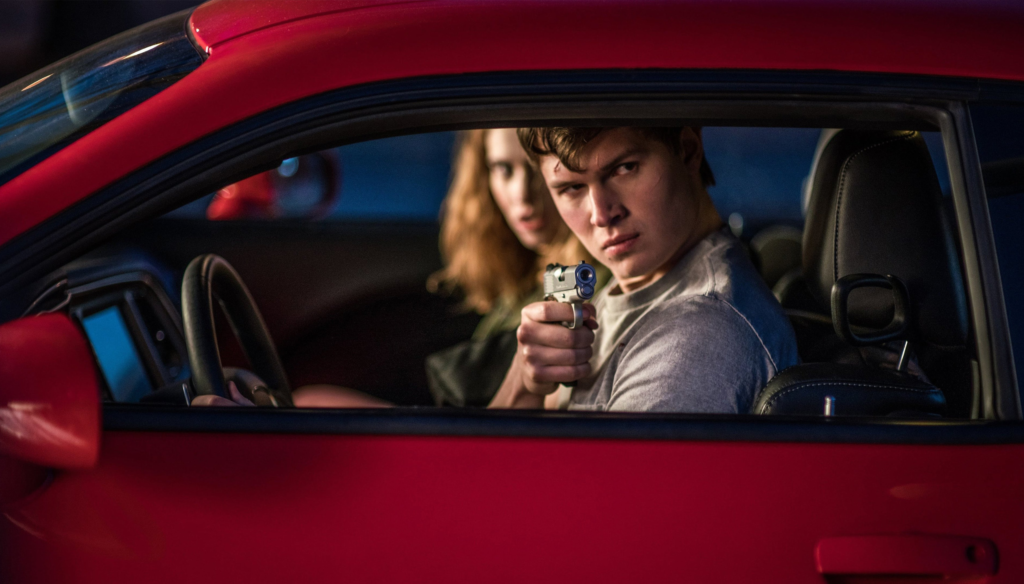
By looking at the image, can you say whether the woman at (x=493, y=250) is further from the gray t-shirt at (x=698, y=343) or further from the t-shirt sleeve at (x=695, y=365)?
the t-shirt sleeve at (x=695, y=365)

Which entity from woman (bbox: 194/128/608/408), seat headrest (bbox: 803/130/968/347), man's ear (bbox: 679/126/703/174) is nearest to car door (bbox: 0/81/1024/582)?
seat headrest (bbox: 803/130/968/347)

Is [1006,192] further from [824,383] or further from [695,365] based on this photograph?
[695,365]

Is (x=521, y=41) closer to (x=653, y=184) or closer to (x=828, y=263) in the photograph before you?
(x=653, y=184)

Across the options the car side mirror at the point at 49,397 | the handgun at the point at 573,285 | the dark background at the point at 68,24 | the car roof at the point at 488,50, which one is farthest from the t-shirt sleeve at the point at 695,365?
the dark background at the point at 68,24

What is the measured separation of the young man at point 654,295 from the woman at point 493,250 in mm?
951

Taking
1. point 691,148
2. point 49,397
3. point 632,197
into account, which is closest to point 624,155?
point 632,197

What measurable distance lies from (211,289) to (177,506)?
684mm

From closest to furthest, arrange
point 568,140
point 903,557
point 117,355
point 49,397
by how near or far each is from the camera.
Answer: point 49,397 → point 903,557 → point 568,140 → point 117,355

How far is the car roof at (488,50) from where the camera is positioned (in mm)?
1041

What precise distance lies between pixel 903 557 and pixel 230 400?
1000mm

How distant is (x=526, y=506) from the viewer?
39.4 inches

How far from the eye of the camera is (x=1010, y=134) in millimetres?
1133

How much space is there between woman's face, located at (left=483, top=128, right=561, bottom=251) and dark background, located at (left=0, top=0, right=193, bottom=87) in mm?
3657

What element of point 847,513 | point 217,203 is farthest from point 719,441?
point 217,203
